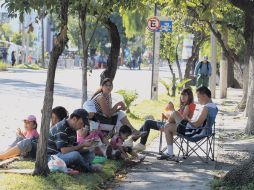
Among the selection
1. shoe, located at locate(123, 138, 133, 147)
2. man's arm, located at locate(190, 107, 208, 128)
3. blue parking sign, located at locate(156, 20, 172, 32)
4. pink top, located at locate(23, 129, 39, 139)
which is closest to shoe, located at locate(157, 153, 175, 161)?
shoe, located at locate(123, 138, 133, 147)

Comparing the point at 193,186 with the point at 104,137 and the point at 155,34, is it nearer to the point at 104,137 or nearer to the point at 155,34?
the point at 104,137

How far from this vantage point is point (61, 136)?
28.4 ft

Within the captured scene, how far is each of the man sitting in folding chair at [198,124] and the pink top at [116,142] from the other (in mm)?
717

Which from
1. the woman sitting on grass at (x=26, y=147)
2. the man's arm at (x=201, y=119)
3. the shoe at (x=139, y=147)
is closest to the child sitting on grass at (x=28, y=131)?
the woman sitting on grass at (x=26, y=147)

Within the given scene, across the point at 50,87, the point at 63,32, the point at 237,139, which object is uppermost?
the point at 63,32

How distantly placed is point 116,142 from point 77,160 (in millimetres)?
1761

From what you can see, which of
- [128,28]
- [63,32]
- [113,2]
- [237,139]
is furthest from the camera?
[128,28]

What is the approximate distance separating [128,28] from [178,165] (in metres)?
11.3

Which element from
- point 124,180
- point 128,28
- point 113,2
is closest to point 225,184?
point 124,180

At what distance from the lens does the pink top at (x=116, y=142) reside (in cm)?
1026

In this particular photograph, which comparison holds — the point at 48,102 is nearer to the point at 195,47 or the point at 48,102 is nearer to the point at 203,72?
the point at 203,72

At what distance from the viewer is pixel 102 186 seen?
328 inches

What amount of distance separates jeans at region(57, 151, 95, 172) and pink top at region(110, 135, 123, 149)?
4.73 feet

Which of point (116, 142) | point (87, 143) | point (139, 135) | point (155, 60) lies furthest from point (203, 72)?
point (87, 143)
